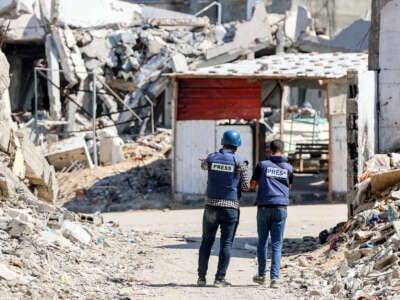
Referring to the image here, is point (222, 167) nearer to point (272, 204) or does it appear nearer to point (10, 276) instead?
point (272, 204)

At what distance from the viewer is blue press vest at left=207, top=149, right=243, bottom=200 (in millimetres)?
10273

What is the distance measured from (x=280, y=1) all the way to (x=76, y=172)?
1394 centimetres

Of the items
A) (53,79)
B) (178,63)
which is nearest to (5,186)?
(53,79)

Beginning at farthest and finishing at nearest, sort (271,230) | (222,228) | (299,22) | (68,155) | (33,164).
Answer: (299,22) < (68,155) < (33,164) < (271,230) < (222,228)

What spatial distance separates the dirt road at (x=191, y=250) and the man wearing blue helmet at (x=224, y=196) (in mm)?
310

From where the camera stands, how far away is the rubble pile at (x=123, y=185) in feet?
78.5

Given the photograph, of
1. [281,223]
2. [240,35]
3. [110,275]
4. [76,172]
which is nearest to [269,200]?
[281,223]

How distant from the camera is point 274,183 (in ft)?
34.2

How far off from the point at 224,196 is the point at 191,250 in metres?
4.05

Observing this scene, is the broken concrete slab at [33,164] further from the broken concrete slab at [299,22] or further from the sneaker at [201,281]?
the broken concrete slab at [299,22]

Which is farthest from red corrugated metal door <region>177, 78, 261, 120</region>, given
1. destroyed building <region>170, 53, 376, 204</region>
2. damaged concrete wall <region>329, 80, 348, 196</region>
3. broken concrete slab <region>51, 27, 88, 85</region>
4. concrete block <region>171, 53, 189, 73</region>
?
broken concrete slab <region>51, 27, 88, 85</region>

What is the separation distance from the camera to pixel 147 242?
50.3 ft

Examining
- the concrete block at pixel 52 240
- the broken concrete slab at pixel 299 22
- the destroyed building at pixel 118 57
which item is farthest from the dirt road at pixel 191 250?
the broken concrete slab at pixel 299 22

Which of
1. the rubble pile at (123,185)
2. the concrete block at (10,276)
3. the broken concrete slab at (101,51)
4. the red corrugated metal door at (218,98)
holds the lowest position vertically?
the rubble pile at (123,185)
